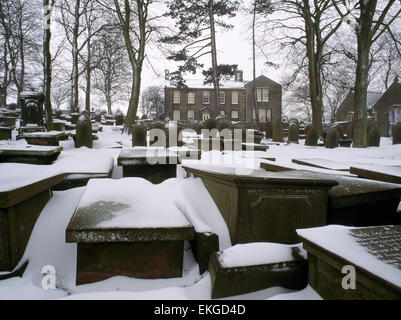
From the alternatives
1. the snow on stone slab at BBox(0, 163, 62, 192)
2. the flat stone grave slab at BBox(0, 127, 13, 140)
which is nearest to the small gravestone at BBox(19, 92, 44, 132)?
the flat stone grave slab at BBox(0, 127, 13, 140)

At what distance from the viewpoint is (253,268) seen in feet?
6.01

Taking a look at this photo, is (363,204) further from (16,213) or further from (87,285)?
(16,213)

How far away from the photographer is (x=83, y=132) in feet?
26.7

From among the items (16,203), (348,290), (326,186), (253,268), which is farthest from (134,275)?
(326,186)

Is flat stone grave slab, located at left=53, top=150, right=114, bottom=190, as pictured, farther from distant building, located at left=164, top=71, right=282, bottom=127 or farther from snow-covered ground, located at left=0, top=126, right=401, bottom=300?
distant building, located at left=164, top=71, right=282, bottom=127

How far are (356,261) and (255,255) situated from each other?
2.18 feet

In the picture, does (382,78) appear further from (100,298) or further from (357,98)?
(100,298)

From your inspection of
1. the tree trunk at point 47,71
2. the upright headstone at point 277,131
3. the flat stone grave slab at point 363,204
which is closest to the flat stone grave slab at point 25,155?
the flat stone grave slab at point 363,204

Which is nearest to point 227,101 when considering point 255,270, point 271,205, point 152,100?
point 152,100

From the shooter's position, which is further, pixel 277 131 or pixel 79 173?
pixel 277 131

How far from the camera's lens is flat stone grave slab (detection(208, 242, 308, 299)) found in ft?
5.86

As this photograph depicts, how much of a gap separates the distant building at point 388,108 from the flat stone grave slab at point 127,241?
118ft

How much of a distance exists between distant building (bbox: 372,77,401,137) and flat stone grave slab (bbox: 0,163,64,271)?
120ft

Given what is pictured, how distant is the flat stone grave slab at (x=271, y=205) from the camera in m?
2.33
